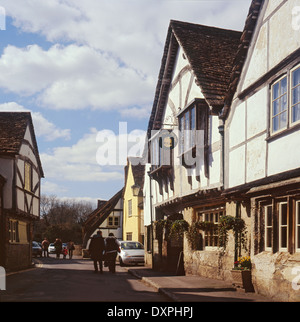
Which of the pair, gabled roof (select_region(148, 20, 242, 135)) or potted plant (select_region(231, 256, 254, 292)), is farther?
gabled roof (select_region(148, 20, 242, 135))

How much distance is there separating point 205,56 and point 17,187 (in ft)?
36.9

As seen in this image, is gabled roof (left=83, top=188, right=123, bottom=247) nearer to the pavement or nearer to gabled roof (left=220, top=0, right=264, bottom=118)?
the pavement

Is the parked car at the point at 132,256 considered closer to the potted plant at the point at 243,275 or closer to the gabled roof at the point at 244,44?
the gabled roof at the point at 244,44

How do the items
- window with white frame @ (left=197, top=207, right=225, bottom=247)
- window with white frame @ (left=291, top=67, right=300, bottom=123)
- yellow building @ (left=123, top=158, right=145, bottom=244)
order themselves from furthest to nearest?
yellow building @ (left=123, top=158, right=145, bottom=244)
window with white frame @ (left=197, top=207, right=225, bottom=247)
window with white frame @ (left=291, top=67, right=300, bottom=123)

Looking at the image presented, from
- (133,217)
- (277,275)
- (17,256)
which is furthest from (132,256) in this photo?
(277,275)

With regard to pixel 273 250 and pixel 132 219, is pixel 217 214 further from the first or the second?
pixel 132 219

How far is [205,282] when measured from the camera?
15.1 metres

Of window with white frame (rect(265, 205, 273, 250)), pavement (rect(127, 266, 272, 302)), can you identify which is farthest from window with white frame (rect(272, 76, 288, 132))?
pavement (rect(127, 266, 272, 302))

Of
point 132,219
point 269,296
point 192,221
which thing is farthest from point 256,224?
point 132,219

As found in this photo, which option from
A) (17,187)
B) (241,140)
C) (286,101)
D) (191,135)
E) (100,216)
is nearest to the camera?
(286,101)

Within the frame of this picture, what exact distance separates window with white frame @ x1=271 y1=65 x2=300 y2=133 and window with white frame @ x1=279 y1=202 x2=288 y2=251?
176 centimetres

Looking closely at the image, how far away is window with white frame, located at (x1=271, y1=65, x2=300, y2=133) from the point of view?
35.9ft

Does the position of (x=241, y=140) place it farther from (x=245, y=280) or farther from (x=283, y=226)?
(x=245, y=280)

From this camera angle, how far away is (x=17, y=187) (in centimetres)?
2389
